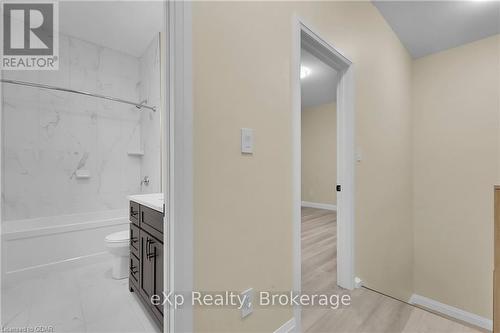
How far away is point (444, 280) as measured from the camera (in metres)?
A: 3.16

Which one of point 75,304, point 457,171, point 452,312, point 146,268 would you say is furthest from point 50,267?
point 457,171

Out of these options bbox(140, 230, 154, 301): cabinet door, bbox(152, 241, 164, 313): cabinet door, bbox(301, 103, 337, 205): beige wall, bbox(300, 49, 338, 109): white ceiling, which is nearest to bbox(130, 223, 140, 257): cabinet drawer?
bbox(140, 230, 154, 301): cabinet door

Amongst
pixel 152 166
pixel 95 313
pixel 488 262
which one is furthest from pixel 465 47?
pixel 95 313

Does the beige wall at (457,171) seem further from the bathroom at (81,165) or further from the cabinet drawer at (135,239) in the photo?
the cabinet drawer at (135,239)

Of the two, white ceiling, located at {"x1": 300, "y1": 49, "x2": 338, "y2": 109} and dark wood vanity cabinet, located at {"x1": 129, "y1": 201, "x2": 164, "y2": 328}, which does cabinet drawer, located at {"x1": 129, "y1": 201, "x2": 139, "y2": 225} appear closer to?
dark wood vanity cabinet, located at {"x1": 129, "y1": 201, "x2": 164, "y2": 328}

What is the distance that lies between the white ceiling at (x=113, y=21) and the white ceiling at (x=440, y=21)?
7.78 ft

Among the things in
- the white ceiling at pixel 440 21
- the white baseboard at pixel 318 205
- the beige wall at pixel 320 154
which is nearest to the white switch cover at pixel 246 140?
the white ceiling at pixel 440 21

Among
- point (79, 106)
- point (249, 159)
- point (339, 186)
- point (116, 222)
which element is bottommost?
point (116, 222)

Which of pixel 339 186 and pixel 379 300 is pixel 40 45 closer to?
pixel 339 186

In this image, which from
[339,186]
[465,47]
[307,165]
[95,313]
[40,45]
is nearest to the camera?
[95,313]

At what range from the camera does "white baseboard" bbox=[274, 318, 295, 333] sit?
4.45ft

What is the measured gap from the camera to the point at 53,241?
2479 millimetres

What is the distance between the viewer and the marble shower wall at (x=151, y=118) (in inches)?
111

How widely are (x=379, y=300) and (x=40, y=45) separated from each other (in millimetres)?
4549
